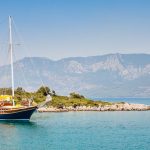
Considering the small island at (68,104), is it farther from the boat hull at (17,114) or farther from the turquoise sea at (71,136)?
the turquoise sea at (71,136)

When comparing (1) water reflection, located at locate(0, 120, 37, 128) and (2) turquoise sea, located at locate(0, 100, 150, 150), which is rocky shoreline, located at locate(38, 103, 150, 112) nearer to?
(1) water reflection, located at locate(0, 120, 37, 128)

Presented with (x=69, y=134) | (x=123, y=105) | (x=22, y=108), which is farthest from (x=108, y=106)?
(x=69, y=134)

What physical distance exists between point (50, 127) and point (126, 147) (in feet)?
86.5

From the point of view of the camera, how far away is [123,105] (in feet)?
462

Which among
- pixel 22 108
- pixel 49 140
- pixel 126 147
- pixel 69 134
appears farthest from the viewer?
pixel 22 108

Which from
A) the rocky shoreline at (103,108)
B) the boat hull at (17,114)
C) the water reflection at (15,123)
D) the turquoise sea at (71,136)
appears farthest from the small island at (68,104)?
the turquoise sea at (71,136)

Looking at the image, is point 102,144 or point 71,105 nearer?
point 102,144

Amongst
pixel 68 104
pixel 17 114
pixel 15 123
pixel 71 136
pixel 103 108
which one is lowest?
pixel 71 136

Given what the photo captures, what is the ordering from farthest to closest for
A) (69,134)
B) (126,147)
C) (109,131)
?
(109,131) < (69,134) < (126,147)

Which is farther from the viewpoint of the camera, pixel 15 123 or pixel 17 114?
pixel 17 114

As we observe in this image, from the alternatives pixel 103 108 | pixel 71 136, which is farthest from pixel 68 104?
pixel 71 136

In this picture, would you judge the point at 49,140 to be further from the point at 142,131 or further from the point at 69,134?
the point at 142,131

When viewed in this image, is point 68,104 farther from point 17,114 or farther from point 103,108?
point 17,114

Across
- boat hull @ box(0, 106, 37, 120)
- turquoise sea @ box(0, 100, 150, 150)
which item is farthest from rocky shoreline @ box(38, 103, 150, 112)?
turquoise sea @ box(0, 100, 150, 150)
